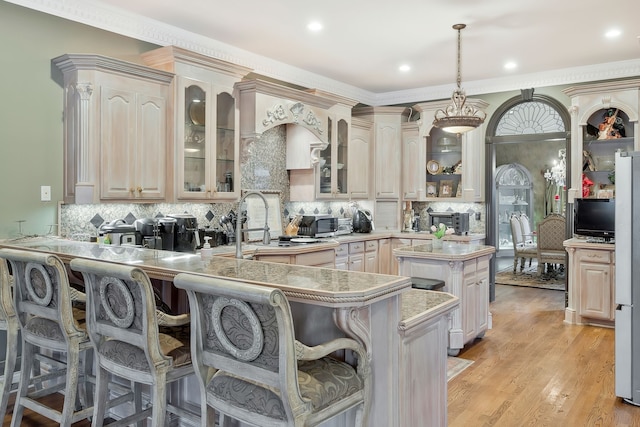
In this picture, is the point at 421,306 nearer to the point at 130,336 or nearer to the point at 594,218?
the point at 130,336

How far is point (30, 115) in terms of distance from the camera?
12.4 ft

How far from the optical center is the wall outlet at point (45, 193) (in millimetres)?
3873

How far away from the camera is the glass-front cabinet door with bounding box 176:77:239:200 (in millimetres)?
4457

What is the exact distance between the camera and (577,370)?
13.3 feet

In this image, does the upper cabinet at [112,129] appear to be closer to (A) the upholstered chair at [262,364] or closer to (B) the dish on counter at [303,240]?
(B) the dish on counter at [303,240]

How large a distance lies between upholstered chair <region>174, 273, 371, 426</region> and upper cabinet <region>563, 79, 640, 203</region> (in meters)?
5.03

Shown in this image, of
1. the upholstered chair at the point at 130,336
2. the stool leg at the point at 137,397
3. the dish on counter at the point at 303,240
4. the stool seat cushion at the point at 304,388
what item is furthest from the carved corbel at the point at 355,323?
the dish on counter at the point at 303,240

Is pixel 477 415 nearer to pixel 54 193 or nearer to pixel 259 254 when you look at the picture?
pixel 259 254

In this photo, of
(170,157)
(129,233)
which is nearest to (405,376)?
(129,233)

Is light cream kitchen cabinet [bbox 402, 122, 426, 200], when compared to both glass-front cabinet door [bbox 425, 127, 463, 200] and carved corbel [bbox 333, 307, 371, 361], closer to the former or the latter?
glass-front cabinet door [bbox 425, 127, 463, 200]

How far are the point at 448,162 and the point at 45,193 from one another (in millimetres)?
5057

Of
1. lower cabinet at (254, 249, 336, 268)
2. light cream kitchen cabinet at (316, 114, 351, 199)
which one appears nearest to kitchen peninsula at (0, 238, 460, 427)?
lower cabinet at (254, 249, 336, 268)

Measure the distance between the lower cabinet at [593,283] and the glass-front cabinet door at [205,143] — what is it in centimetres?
382

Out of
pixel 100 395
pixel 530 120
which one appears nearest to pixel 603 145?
pixel 530 120
